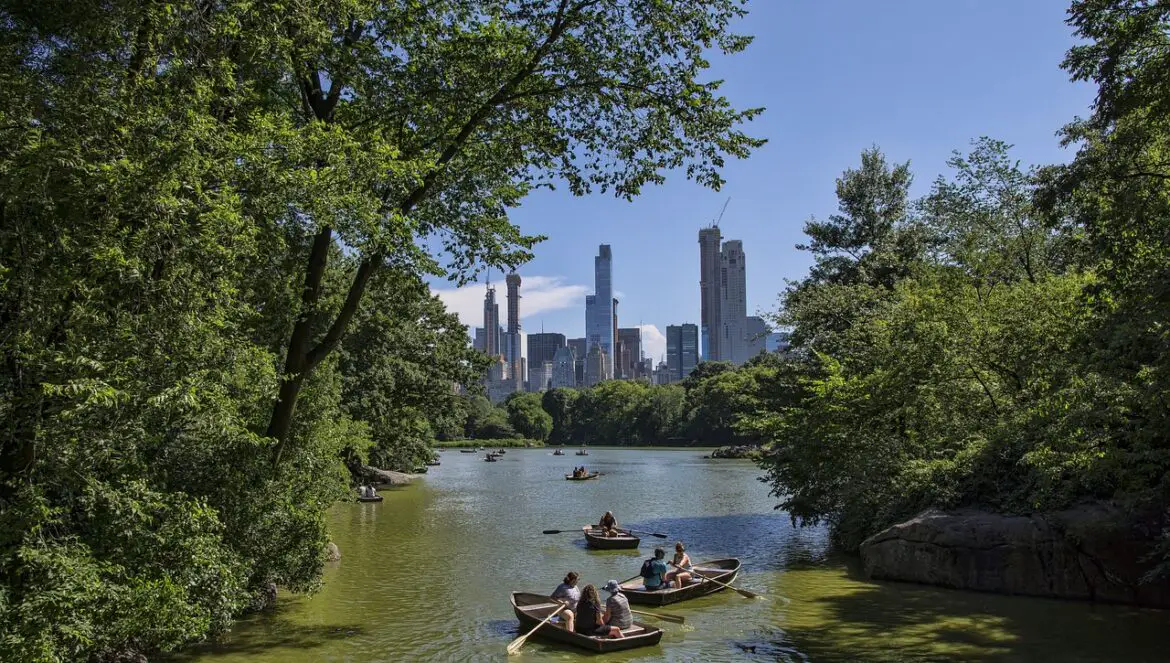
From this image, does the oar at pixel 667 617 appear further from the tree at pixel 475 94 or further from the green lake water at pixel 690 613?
the tree at pixel 475 94

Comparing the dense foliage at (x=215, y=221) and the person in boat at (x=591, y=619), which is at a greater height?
the dense foliage at (x=215, y=221)

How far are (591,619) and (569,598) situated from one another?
1115 millimetres

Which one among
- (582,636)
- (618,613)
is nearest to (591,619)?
(582,636)

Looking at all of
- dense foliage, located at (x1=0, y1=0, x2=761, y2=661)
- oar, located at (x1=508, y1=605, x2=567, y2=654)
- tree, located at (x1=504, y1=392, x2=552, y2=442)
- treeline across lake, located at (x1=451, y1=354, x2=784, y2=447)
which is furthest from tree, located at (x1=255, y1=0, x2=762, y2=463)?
tree, located at (x1=504, y1=392, x2=552, y2=442)

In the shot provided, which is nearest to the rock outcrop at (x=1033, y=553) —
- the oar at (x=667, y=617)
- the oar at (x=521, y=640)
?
the oar at (x=667, y=617)

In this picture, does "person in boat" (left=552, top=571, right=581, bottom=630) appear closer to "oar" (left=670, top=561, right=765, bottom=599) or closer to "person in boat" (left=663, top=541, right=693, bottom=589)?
"person in boat" (left=663, top=541, right=693, bottom=589)

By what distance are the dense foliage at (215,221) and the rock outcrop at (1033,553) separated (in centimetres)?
976

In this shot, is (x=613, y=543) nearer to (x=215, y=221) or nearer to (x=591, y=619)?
(x=591, y=619)

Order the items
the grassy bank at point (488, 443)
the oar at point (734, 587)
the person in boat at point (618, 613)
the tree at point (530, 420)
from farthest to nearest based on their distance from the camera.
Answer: the tree at point (530, 420) < the grassy bank at point (488, 443) < the oar at point (734, 587) < the person in boat at point (618, 613)

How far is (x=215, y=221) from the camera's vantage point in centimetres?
920

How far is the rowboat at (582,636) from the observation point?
12727mm

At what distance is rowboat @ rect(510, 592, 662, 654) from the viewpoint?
1273 cm

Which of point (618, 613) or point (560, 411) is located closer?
point (618, 613)

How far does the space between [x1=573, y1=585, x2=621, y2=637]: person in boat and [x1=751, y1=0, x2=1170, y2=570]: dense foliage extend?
7.67 meters
